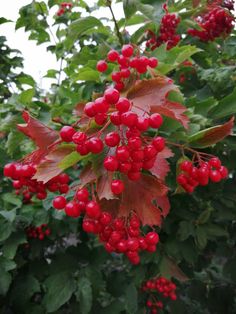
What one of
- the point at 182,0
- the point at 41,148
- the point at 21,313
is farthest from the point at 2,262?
the point at 182,0

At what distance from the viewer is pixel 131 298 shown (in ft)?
7.47

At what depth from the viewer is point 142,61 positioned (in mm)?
1038

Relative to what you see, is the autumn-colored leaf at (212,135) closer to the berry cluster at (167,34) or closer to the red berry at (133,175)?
the red berry at (133,175)

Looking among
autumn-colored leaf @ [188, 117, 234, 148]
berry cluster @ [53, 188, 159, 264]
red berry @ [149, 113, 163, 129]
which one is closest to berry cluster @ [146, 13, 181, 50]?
autumn-colored leaf @ [188, 117, 234, 148]

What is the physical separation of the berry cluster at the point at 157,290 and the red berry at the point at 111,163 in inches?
57.9

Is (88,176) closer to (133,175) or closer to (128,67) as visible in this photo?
(133,175)

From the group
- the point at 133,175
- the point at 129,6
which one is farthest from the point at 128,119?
the point at 129,6

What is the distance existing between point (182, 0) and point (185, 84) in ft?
1.34

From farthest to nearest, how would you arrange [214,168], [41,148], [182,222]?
[182,222]
[214,168]
[41,148]

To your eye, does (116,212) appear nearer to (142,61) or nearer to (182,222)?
(142,61)

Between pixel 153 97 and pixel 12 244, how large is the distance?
1256 millimetres

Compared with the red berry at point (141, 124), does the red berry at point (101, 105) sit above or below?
above

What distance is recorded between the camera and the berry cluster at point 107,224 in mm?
1009

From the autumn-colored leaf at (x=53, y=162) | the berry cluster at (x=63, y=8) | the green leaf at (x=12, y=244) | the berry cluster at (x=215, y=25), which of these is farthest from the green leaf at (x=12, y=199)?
the berry cluster at (x=63, y=8)
